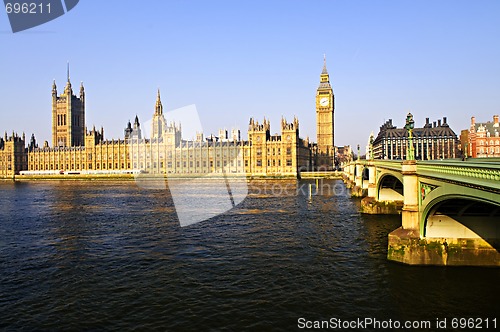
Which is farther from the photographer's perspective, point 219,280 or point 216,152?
point 216,152

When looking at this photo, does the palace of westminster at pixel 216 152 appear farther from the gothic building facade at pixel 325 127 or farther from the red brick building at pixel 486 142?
the red brick building at pixel 486 142

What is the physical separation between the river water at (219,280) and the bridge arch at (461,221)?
2.14 metres

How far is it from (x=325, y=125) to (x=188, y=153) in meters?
65.4

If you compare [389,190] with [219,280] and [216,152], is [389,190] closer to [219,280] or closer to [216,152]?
[219,280]

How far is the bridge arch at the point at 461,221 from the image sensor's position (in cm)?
2342

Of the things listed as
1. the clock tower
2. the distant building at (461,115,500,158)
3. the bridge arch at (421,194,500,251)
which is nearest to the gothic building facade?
the clock tower

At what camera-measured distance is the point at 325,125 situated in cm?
18350

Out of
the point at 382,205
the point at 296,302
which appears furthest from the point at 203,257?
the point at 382,205

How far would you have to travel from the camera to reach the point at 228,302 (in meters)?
20.5

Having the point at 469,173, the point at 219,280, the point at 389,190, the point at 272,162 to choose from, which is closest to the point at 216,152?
the point at 272,162

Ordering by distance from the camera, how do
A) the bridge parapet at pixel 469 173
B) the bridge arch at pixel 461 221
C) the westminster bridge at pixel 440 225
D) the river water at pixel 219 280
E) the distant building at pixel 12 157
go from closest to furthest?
the bridge parapet at pixel 469 173, the river water at pixel 219 280, the westminster bridge at pixel 440 225, the bridge arch at pixel 461 221, the distant building at pixel 12 157

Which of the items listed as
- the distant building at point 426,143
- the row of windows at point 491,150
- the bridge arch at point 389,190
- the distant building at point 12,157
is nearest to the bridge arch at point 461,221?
the bridge arch at point 389,190

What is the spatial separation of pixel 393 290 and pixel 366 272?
137 inches

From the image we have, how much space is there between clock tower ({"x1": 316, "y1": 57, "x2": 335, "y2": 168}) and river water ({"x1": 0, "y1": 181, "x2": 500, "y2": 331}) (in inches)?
5489
